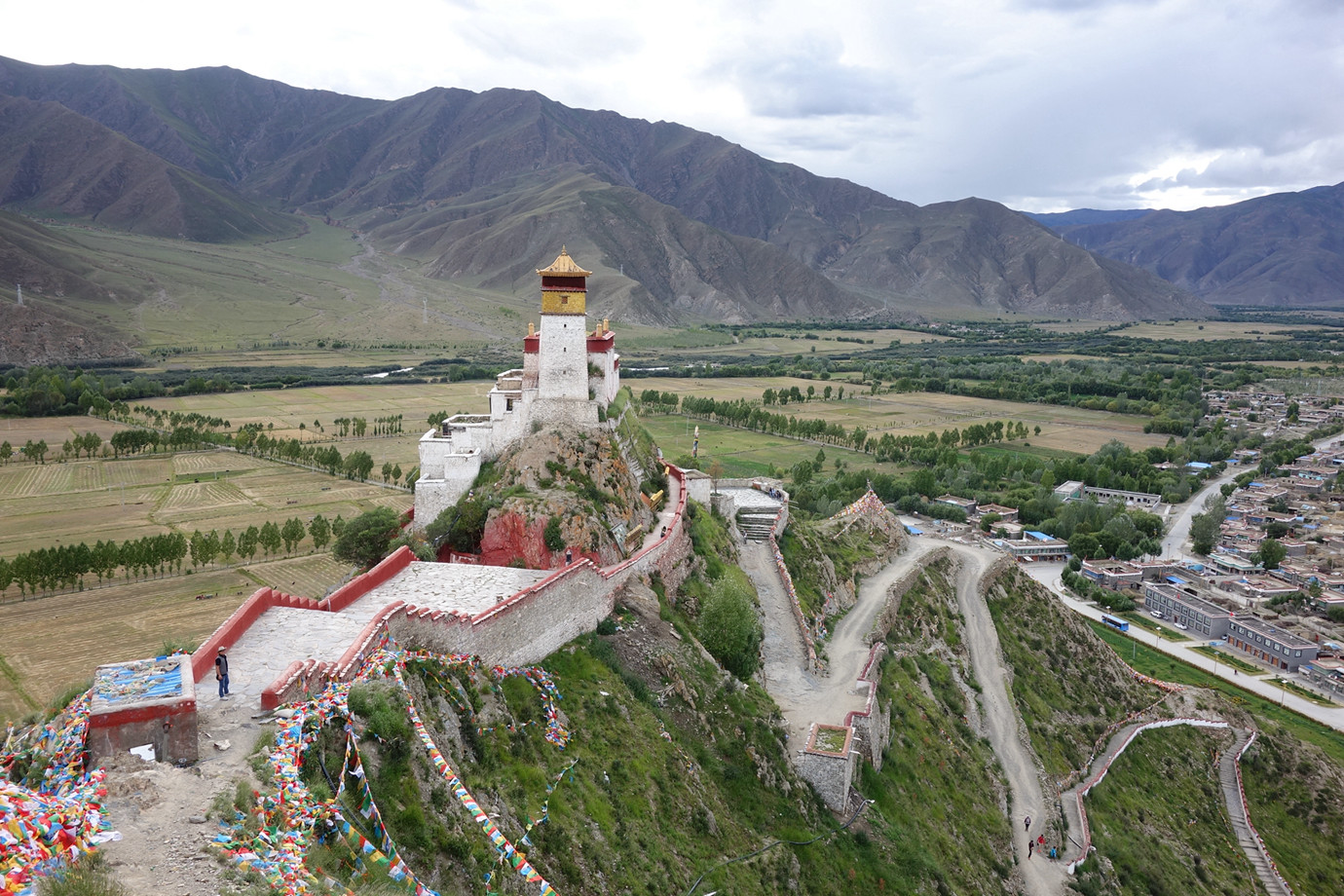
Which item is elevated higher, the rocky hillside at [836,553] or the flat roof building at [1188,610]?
the rocky hillside at [836,553]

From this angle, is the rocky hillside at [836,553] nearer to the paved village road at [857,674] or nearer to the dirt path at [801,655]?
the paved village road at [857,674]

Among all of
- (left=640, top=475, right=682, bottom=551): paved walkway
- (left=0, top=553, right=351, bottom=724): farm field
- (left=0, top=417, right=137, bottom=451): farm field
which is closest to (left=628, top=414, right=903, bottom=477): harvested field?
(left=640, top=475, right=682, bottom=551): paved walkway

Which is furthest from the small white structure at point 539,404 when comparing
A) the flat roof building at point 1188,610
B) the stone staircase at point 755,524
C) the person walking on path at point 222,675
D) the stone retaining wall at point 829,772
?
the flat roof building at point 1188,610

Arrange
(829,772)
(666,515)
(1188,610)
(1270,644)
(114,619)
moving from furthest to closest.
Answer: (1188,610)
(1270,644)
(114,619)
(666,515)
(829,772)

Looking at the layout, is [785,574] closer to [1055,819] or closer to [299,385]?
[1055,819]

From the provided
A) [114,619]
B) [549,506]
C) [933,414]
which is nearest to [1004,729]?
[549,506]

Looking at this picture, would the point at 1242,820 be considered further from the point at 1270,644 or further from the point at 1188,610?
the point at 1188,610
